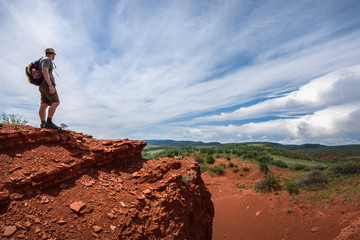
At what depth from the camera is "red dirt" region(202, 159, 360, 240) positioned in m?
9.34

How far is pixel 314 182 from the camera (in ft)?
48.8

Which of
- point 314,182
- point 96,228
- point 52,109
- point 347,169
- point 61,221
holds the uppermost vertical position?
point 52,109

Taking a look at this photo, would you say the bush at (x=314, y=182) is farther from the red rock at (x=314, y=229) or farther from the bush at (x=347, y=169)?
the red rock at (x=314, y=229)

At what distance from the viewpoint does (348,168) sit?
15.4 m

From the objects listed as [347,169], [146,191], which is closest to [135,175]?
[146,191]

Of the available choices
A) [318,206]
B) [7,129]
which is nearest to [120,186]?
[7,129]

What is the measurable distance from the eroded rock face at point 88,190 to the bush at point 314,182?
13.2 m

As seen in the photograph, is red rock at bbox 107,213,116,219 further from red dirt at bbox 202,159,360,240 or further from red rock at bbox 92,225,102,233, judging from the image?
red dirt at bbox 202,159,360,240

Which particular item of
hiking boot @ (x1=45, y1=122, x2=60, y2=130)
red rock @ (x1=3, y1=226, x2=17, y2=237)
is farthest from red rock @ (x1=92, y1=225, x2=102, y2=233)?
hiking boot @ (x1=45, y1=122, x2=60, y2=130)

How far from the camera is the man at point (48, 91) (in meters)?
4.99

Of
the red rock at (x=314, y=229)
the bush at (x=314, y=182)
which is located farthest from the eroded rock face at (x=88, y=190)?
the bush at (x=314, y=182)

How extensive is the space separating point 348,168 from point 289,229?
967 cm

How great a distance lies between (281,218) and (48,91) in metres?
15.2

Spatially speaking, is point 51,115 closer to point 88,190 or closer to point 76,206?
point 88,190
